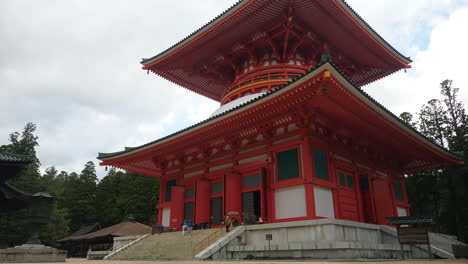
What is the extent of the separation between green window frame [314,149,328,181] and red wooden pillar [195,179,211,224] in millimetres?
6350

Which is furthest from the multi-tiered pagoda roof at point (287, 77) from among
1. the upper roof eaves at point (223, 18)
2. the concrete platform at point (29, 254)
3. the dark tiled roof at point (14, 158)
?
the concrete platform at point (29, 254)

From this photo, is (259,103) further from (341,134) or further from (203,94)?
(203,94)

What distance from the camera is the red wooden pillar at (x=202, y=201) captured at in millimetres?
17625

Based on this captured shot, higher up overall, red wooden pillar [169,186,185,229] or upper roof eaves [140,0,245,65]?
upper roof eaves [140,0,245,65]

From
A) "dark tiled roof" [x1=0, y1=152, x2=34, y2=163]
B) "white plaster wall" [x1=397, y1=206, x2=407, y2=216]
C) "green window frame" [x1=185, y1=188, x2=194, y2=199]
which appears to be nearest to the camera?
"dark tiled roof" [x1=0, y1=152, x2=34, y2=163]

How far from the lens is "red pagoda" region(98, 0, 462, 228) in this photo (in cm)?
1390

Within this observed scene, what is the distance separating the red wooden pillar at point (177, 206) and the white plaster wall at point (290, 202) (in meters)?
6.53

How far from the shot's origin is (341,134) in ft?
53.9

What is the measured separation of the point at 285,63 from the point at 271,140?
6147 mm

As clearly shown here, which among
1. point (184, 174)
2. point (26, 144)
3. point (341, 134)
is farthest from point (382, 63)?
point (26, 144)

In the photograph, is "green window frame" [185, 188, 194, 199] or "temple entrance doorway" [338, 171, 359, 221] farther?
"green window frame" [185, 188, 194, 199]

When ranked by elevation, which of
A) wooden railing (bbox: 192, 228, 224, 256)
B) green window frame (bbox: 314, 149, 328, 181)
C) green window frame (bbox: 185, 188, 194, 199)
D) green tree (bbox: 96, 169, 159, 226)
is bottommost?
wooden railing (bbox: 192, 228, 224, 256)

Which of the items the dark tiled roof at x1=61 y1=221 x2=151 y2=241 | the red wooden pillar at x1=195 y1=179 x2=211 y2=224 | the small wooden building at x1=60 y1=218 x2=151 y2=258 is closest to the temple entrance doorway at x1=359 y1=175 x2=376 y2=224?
the red wooden pillar at x1=195 y1=179 x2=211 y2=224

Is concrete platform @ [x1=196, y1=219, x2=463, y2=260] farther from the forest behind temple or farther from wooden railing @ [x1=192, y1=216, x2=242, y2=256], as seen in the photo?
the forest behind temple
